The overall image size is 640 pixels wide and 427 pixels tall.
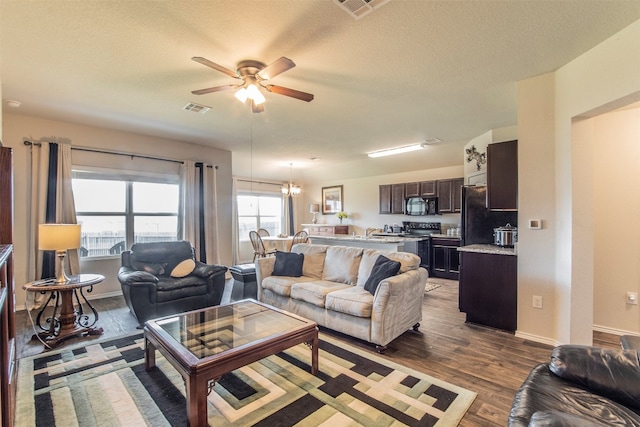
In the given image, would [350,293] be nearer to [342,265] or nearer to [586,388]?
[342,265]

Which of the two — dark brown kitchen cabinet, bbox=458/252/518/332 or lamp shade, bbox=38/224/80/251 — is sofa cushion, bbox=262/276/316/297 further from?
lamp shade, bbox=38/224/80/251

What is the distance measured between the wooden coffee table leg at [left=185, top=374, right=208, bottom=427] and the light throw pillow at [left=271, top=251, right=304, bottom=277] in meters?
2.22

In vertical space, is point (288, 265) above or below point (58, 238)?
A: below

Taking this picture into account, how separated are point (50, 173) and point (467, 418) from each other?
5.64m

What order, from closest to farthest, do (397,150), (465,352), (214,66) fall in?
1. (214,66)
2. (465,352)
3. (397,150)

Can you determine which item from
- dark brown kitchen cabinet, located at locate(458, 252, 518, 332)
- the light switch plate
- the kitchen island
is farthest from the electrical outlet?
the kitchen island

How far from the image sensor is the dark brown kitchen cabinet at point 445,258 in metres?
6.06

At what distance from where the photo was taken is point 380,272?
3.03 meters

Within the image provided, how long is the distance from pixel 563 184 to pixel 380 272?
1939 mm

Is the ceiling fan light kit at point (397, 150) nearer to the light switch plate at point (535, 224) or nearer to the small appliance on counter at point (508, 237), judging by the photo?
the small appliance on counter at point (508, 237)

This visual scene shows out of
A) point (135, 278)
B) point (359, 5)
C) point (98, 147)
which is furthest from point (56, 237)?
point (359, 5)

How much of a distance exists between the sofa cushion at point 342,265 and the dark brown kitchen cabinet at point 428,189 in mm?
3826

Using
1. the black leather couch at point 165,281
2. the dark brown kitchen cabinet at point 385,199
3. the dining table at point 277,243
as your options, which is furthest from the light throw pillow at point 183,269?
the dark brown kitchen cabinet at point 385,199

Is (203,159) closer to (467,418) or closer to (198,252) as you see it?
(198,252)
